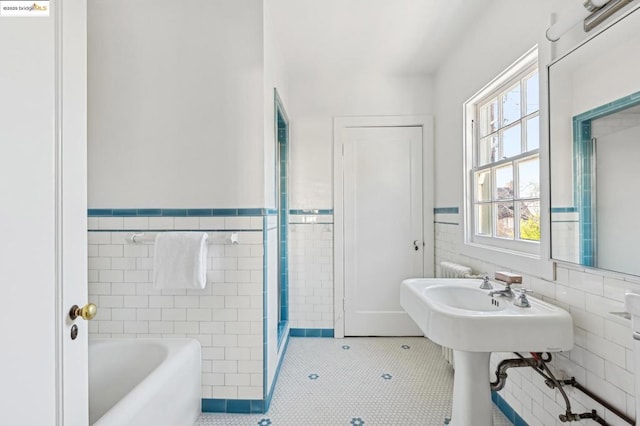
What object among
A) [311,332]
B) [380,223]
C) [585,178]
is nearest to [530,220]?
[585,178]

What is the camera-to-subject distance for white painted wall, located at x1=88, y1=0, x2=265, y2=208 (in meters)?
1.90

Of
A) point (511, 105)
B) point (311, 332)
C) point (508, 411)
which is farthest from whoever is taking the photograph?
point (311, 332)

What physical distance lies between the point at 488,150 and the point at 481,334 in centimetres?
149

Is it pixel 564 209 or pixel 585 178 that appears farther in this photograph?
pixel 564 209

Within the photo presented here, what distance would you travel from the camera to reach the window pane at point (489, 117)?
2211 millimetres

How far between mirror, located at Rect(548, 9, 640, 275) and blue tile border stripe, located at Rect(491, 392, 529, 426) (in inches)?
38.7

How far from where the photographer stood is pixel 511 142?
2.01 metres

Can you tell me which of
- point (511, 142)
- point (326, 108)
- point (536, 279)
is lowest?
point (536, 279)

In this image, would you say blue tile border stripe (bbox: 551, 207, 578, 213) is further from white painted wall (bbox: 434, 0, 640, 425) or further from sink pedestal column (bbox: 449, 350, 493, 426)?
sink pedestal column (bbox: 449, 350, 493, 426)

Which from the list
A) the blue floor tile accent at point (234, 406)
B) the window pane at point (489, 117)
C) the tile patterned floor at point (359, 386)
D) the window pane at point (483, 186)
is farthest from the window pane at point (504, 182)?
the blue floor tile accent at point (234, 406)

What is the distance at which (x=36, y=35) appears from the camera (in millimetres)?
748

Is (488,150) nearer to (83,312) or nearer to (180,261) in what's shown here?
(180,261)

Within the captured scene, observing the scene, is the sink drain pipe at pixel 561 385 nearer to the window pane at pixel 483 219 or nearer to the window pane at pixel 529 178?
the window pane at pixel 529 178

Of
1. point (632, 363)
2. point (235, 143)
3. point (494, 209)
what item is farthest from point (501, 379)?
point (235, 143)
